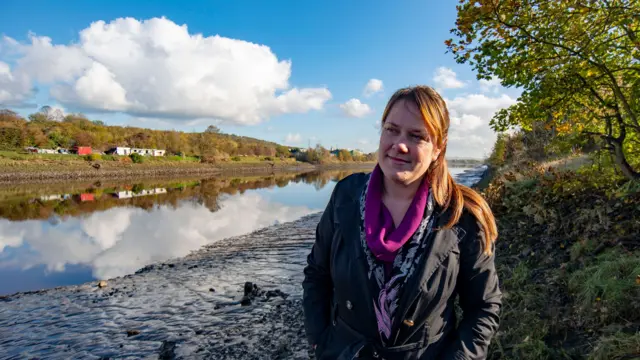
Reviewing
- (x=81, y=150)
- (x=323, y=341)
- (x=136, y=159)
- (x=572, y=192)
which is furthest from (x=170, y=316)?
(x=81, y=150)

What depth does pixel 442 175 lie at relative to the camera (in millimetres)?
1936

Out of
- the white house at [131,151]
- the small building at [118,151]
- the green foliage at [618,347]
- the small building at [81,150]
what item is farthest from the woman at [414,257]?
the small building at [118,151]

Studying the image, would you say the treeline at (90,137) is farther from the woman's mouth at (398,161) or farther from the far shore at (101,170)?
the woman's mouth at (398,161)

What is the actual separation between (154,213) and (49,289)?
13.7 metres

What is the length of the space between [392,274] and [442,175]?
644 mm

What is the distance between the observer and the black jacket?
1.71m

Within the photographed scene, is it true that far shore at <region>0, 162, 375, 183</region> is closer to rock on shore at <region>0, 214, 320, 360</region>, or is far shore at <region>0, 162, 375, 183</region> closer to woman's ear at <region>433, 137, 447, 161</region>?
rock on shore at <region>0, 214, 320, 360</region>

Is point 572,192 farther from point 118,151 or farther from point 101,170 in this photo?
point 118,151

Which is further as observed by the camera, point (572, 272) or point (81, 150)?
point (81, 150)

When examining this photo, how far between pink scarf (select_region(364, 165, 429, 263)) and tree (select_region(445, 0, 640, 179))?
4779mm

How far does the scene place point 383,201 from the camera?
199cm

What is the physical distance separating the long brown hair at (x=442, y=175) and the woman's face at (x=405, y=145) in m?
0.04

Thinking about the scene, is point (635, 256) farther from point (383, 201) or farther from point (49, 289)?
point (49, 289)

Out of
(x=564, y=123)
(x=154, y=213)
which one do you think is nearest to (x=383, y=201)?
(x=564, y=123)
